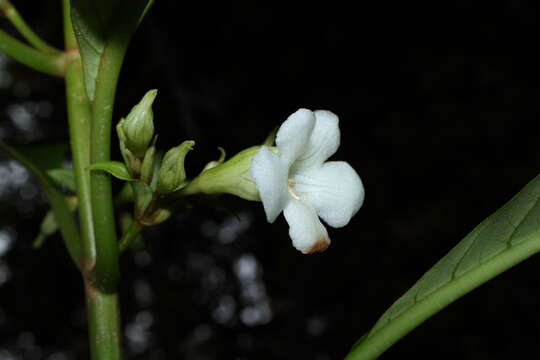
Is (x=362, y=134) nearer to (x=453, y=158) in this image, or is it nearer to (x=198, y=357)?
(x=453, y=158)

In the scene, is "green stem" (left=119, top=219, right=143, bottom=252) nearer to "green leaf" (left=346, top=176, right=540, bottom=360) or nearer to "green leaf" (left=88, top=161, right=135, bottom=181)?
"green leaf" (left=88, top=161, right=135, bottom=181)

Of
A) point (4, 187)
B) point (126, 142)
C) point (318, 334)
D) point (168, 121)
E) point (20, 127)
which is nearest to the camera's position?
point (126, 142)

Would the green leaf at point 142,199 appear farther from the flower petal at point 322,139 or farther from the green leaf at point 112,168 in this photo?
the flower petal at point 322,139

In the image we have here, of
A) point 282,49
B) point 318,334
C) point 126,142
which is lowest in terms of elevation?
point 318,334

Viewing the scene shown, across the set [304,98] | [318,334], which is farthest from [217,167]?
[318,334]

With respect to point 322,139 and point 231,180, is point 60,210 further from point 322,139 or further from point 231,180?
point 322,139
